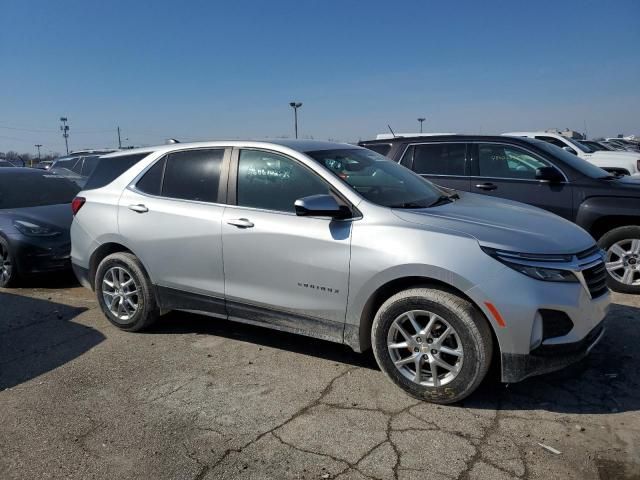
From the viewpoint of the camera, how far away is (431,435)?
3.13 meters

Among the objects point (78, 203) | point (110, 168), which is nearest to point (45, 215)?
point (78, 203)

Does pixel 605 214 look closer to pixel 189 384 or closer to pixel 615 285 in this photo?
pixel 615 285

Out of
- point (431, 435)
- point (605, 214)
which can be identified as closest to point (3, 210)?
point (431, 435)

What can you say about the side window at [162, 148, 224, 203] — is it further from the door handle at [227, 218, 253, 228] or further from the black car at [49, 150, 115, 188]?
the black car at [49, 150, 115, 188]

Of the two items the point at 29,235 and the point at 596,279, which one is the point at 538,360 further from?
the point at 29,235

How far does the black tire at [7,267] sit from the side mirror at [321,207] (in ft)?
15.4

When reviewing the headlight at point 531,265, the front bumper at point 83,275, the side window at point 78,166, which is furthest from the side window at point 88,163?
the headlight at point 531,265

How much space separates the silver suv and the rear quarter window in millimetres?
22

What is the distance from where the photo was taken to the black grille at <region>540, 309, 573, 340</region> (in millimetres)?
3197

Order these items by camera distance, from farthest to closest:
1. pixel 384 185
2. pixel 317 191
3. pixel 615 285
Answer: pixel 615 285 → pixel 384 185 → pixel 317 191

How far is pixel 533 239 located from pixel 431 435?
139 cm

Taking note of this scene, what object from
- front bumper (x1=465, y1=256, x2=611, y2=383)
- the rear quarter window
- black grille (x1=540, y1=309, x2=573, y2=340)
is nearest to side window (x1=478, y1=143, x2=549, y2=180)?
front bumper (x1=465, y1=256, x2=611, y2=383)

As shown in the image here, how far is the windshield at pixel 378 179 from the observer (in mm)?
3964

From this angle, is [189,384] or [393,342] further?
[189,384]
